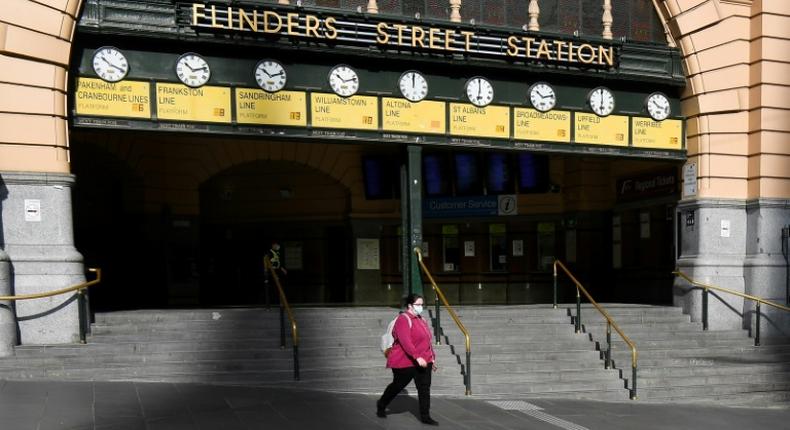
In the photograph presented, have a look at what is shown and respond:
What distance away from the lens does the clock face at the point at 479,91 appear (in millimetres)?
14555

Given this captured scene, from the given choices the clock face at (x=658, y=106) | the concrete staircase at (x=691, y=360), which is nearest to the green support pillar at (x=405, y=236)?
the concrete staircase at (x=691, y=360)

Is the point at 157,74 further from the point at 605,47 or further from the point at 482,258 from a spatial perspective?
the point at 482,258

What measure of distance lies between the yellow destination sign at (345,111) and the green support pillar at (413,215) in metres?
0.97

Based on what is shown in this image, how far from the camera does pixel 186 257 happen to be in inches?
750

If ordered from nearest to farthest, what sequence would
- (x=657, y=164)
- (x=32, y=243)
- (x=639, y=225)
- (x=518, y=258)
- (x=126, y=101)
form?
1. (x=32, y=243)
2. (x=126, y=101)
3. (x=657, y=164)
4. (x=639, y=225)
5. (x=518, y=258)

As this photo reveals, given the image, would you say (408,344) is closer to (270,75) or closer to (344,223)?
(270,75)

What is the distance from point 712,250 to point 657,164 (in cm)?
313

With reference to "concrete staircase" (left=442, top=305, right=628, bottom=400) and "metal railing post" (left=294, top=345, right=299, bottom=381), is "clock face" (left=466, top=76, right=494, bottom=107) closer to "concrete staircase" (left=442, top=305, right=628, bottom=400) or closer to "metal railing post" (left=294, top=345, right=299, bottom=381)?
"concrete staircase" (left=442, top=305, right=628, bottom=400)

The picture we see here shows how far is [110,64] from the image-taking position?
40.7ft

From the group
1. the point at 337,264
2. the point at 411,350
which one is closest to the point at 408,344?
the point at 411,350

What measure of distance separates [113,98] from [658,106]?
10982 mm

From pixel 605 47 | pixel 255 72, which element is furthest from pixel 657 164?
pixel 255 72

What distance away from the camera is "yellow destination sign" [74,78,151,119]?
12250 millimetres

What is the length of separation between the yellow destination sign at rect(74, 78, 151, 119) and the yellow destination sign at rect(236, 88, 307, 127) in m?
1.59
